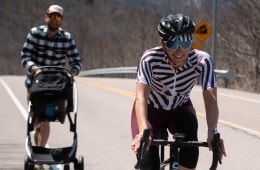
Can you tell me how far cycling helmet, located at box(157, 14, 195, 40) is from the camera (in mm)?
4180

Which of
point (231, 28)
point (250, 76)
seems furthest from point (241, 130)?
point (231, 28)

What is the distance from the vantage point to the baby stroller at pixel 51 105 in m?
6.06

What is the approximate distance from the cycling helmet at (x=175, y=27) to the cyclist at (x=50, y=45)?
9.10 ft

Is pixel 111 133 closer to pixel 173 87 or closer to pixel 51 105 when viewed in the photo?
pixel 51 105

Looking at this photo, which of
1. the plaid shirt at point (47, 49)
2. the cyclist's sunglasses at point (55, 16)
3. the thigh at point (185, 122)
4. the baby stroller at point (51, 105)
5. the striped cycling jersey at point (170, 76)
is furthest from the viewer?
the plaid shirt at point (47, 49)

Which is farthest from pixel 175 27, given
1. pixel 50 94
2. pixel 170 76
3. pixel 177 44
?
pixel 50 94

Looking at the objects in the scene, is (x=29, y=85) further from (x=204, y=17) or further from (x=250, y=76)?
(x=204, y=17)

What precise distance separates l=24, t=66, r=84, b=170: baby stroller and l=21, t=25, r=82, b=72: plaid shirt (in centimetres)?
73

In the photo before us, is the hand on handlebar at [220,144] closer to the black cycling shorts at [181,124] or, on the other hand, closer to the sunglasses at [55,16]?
the black cycling shorts at [181,124]

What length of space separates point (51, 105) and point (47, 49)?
41.5 inches

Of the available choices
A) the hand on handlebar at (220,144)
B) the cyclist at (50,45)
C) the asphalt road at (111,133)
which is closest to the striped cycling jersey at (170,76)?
the hand on handlebar at (220,144)

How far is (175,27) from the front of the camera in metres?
4.19

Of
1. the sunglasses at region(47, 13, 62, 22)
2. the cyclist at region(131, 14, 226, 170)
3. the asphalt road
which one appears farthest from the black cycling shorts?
the asphalt road

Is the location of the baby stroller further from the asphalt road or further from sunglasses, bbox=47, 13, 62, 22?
the asphalt road
